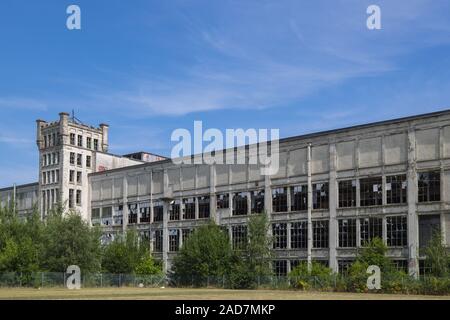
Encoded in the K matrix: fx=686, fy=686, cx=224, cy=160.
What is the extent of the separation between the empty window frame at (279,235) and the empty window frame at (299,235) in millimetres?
1203

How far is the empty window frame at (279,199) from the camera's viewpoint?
73250 mm

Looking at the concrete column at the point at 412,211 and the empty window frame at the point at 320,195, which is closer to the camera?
the concrete column at the point at 412,211

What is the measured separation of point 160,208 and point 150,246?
508cm

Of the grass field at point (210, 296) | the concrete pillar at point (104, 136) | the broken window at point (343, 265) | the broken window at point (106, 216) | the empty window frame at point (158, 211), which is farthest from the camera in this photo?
the concrete pillar at point (104, 136)

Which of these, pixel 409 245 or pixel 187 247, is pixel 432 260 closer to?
pixel 409 245

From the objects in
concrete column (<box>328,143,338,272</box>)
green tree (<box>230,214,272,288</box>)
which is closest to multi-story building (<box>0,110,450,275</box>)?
concrete column (<box>328,143,338,272</box>)

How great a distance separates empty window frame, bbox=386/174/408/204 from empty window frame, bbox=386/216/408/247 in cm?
169

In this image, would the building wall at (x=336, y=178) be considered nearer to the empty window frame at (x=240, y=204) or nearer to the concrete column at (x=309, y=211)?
the concrete column at (x=309, y=211)

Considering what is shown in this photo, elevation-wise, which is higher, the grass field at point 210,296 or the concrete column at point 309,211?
the concrete column at point 309,211

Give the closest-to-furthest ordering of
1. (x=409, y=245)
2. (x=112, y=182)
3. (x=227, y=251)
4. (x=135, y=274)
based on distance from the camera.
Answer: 1. (x=409, y=245)
2. (x=227, y=251)
3. (x=135, y=274)
4. (x=112, y=182)

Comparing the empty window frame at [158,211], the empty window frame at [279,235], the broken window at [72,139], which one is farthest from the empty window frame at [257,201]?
the broken window at [72,139]

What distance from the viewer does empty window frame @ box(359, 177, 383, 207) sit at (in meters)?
65.3
